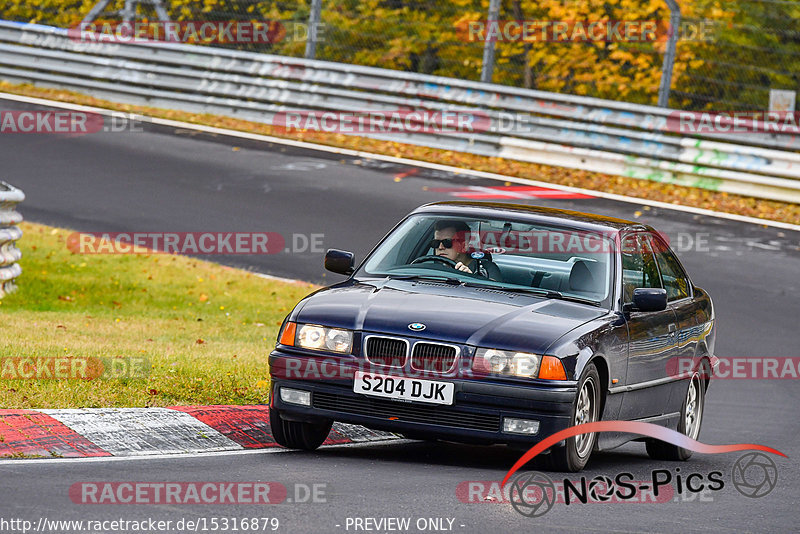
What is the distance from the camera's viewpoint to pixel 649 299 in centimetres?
841

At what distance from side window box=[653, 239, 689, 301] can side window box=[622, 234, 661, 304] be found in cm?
14

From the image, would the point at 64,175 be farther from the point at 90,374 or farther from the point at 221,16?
the point at 90,374

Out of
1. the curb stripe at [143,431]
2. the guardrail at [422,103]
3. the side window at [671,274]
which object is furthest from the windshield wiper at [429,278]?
the guardrail at [422,103]

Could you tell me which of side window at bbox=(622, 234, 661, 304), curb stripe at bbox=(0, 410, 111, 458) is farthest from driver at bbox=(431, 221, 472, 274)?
curb stripe at bbox=(0, 410, 111, 458)

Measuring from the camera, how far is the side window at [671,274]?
9578mm

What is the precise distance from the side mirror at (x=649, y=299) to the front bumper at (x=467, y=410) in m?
1.22

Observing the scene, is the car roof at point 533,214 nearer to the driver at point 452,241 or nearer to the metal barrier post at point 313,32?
the driver at point 452,241

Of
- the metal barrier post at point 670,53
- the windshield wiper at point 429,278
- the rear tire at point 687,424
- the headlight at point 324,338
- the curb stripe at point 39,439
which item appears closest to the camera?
the curb stripe at point 39,439

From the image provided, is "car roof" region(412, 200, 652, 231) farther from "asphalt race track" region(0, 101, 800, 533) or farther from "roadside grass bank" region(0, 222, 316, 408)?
"roadside grass bank" region(0, 222, 316, 408)

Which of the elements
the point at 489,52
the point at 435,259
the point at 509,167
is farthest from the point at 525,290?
the point at 489,52

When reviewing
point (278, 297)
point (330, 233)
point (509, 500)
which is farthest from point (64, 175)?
point (509, 500)

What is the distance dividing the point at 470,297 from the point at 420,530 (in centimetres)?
228

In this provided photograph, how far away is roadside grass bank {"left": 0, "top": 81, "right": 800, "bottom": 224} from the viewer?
19.7 m

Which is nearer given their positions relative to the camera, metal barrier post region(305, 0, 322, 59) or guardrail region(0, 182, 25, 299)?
guardrail region(0, 182, 25, 299)
